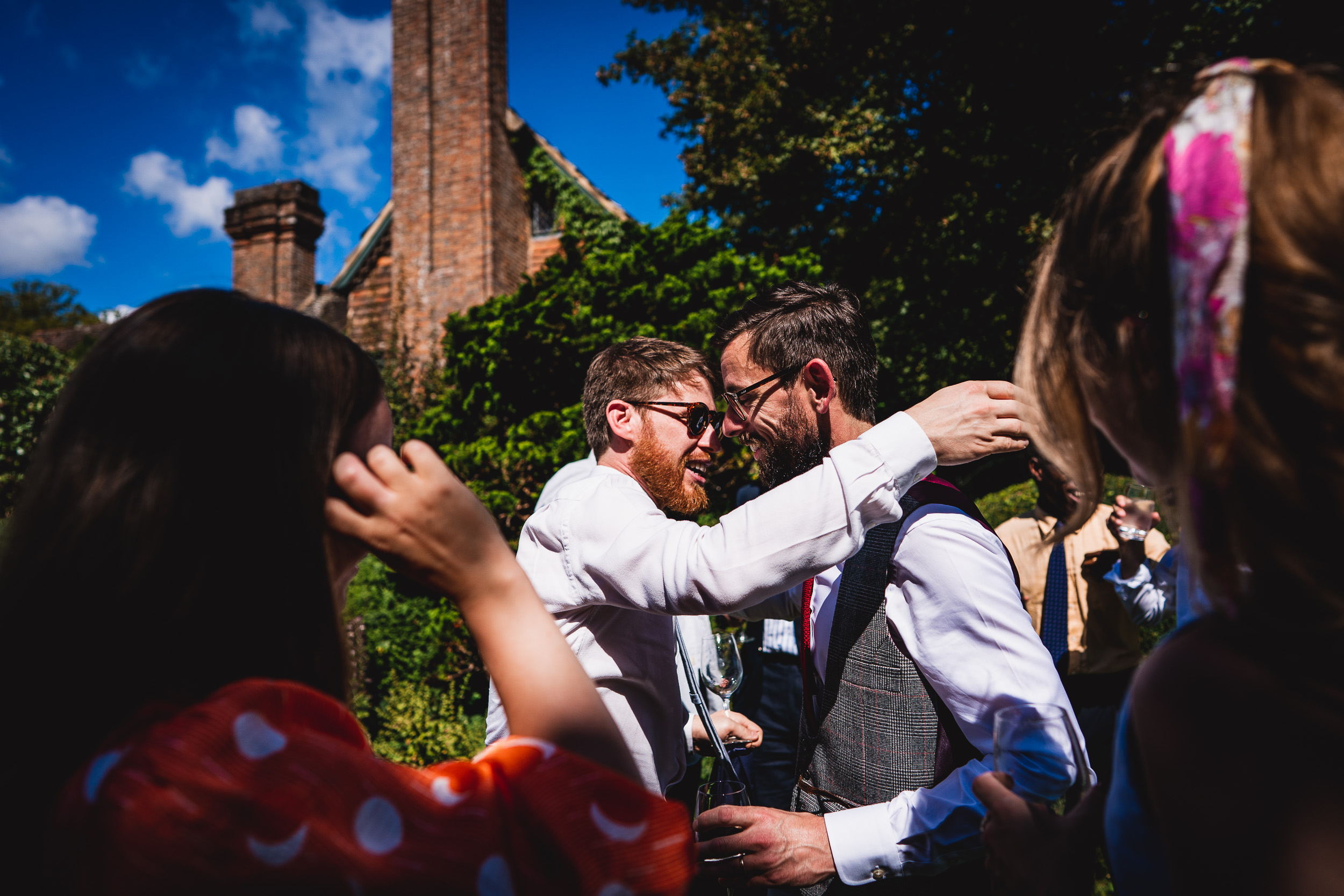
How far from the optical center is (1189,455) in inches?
30.5

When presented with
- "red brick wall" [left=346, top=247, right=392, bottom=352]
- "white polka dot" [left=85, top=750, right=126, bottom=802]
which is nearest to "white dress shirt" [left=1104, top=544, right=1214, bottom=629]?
"white polka dot" [left=85, top=750, right=126, bottom=802]

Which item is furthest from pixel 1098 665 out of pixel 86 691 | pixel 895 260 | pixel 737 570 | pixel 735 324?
pixel 895 260

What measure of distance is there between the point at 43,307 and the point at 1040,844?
51.0m

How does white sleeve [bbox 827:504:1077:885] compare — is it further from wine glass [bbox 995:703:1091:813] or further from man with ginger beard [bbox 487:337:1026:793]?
wine glass [bbox 995:703:1091:813]

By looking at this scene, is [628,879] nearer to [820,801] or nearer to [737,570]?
[737,570]

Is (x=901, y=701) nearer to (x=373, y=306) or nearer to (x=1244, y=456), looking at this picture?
(x=1244, y=456)

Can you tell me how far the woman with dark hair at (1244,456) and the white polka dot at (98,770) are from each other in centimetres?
125

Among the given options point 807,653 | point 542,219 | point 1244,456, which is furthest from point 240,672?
point 542,219

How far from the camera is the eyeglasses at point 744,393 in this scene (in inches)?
96.9

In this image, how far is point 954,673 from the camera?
68.6 inches

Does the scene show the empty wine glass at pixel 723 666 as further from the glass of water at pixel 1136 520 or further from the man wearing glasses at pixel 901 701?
the glass of water at pixel 1136 520

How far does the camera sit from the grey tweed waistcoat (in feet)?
6.13

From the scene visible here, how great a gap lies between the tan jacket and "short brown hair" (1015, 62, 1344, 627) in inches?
137

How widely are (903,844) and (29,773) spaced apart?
172 cm
